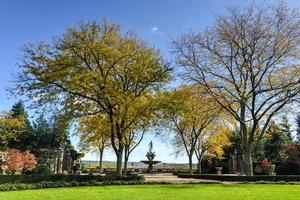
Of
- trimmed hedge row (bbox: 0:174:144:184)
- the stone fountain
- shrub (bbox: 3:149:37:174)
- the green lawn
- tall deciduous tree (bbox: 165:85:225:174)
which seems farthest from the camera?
the stone fountain

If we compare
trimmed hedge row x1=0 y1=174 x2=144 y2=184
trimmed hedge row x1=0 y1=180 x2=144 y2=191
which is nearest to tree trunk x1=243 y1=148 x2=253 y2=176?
trimmed hedge row x1=0 y1=174 x2=144 y2=184

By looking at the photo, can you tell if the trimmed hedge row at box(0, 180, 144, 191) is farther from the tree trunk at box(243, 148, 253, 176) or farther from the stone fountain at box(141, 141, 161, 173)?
the stone fountain at box(141, 141, 161, 173)

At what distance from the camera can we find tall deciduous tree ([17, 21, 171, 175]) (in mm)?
29297

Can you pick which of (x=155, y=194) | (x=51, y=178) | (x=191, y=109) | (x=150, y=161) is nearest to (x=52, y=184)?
(x=51, y=178)

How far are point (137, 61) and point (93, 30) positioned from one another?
167 inches

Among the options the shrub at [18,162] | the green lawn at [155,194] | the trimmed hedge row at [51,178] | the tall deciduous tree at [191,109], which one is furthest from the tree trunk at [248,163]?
the shrub at [18,162]

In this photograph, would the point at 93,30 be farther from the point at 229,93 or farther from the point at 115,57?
the point at 229,93

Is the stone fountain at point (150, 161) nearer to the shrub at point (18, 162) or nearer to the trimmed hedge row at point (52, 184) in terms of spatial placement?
the shrub at point (18, 162)

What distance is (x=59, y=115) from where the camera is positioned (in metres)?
30.7

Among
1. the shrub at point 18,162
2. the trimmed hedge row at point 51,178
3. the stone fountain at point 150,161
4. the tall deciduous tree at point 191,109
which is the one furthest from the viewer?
the stone fountain at point 150,161

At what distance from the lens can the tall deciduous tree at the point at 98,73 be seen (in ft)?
96.1

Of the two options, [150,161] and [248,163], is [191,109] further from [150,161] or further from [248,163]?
[150,161]

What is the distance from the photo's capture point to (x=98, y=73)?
30.1 metres

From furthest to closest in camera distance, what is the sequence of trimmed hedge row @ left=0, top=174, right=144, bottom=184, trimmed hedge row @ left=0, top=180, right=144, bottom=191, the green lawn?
trimmed hedge row @ left=0, top=174, right=144, bottom=184 < trimmed hedge row @ left=0, top=180, right=144, bottom=191 < the green lawn
